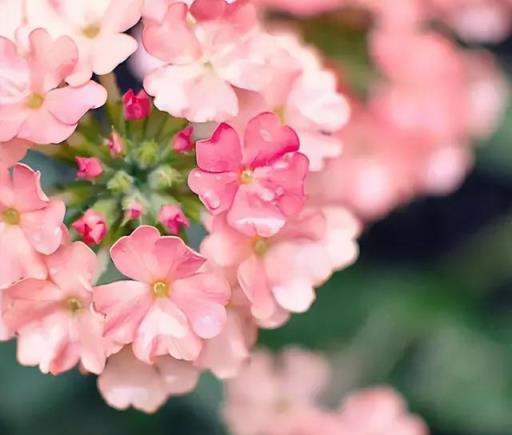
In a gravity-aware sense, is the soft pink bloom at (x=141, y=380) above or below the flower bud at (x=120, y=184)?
below

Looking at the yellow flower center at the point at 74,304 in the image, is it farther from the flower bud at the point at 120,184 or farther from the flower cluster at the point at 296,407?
the flower cluster at the point at 296,407

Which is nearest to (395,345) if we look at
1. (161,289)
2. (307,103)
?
(307,103)

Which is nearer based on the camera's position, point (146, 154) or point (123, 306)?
point (123, 306)

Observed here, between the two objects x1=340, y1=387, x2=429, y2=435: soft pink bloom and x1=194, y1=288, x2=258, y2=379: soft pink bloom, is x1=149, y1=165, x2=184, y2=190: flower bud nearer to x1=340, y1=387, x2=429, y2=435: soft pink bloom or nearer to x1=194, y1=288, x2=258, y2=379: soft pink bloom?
x1=194, y1=288, x2=258, y2=379: soft pink bloom

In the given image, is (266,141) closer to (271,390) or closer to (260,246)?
(260,246)

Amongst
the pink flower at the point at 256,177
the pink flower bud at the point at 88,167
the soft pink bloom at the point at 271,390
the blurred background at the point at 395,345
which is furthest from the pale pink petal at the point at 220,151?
the blurred background at the point at 395,345

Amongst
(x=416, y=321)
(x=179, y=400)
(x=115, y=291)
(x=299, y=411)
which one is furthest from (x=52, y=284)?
(x=416, y=321)
